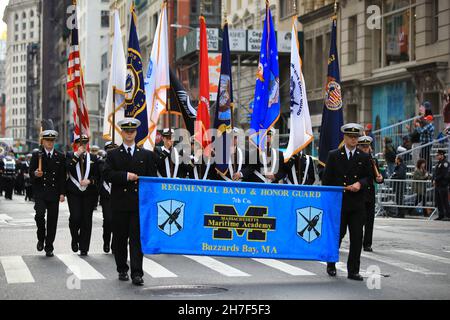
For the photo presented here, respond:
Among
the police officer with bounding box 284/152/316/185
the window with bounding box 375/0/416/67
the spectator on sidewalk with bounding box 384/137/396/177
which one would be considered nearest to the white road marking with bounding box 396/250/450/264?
the police officer with bounding box 284/152/316/185

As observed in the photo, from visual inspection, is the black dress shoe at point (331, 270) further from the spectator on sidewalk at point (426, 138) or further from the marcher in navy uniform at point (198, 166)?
the spectator on sidewalk at point (426, 138)

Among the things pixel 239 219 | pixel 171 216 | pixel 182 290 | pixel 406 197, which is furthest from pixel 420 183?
pixel 182 290

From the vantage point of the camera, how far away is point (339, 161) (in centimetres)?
1316

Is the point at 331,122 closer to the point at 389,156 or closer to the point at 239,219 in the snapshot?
the point at 239,219

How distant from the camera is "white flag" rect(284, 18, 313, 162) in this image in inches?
680

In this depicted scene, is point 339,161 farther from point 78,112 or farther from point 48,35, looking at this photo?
point 48,35

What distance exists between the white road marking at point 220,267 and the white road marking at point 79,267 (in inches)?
67.0

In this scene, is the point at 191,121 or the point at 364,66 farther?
the point at 364,66

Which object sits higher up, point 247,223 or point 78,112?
point 78,112

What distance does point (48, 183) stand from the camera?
1619 cm

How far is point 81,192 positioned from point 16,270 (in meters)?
2.82

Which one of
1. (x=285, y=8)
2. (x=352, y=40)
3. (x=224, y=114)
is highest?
(x=285, y=8)
